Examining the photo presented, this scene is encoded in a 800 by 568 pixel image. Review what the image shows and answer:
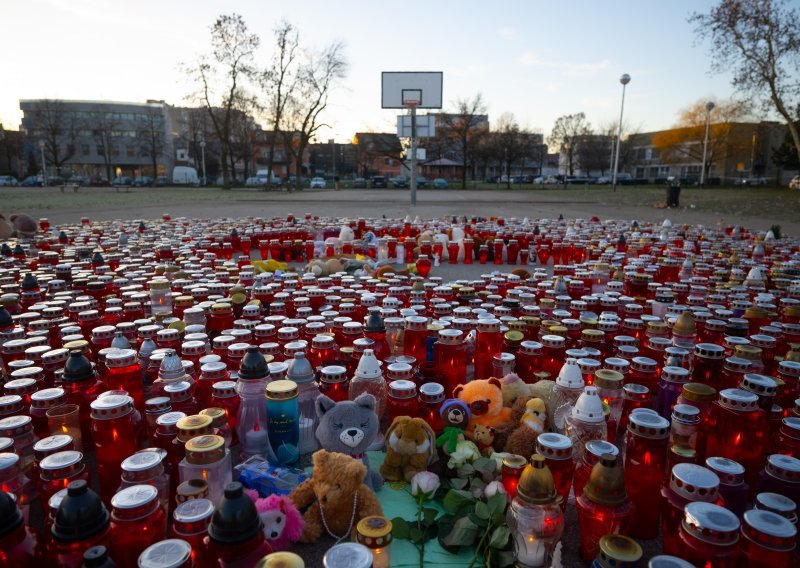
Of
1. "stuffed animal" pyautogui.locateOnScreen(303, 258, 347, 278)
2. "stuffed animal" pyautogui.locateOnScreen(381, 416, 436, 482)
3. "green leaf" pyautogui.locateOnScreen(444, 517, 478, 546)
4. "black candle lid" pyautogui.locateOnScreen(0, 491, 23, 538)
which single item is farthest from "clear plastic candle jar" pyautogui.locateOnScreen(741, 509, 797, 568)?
"stuffed animal" pyautogui.locateOnScreen(303, 258, 347, 278)

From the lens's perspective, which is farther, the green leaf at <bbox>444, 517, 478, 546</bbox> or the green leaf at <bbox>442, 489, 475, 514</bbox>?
the green leaf at <bbox>442, 489, 475, 514</bbox>

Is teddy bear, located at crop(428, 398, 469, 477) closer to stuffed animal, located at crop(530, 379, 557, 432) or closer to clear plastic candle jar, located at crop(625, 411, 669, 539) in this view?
stuffed animal, located at crop(530, 379, 557, 432)

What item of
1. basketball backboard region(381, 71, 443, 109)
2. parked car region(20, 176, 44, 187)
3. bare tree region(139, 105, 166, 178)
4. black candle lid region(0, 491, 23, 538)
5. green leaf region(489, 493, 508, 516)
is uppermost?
bare tree region(139, 105, 166, 178)

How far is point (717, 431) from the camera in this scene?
2.35 metres

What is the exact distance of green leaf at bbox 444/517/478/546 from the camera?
81.4 inches

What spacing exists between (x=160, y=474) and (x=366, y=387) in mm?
1182

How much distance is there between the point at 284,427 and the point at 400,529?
792mm

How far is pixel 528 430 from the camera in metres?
2.53

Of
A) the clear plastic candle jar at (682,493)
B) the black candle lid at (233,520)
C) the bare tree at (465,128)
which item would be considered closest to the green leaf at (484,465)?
the clear plastic candle jar at (682,493)

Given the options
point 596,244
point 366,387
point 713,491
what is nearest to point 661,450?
point 713,491

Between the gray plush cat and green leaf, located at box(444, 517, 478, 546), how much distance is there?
514 mm

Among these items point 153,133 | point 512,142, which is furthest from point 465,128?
point 153,133

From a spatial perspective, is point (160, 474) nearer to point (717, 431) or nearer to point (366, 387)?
point (366, 387)

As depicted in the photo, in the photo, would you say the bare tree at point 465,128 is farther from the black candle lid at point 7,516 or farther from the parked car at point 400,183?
the black candle lid at point 7,516
